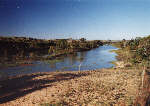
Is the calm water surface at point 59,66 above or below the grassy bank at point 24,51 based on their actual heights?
below

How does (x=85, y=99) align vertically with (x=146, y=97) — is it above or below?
below

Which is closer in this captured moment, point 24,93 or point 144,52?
point 24,93

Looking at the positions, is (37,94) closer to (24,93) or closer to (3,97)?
(24,93)

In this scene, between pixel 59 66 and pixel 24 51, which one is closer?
pixel 59 66

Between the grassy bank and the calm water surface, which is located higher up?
the grassy bank

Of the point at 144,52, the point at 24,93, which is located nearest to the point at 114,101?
the point at 24,93

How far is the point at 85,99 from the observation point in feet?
40.4

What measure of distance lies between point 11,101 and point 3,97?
1.53 m

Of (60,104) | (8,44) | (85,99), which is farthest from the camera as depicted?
(8,44)

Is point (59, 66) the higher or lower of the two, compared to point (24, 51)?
lower

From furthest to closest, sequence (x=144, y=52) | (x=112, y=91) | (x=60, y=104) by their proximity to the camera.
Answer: (x=144, y=52) → (x=112, y=91) → (x=60, y=104)

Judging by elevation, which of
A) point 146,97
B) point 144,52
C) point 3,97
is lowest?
point 3,97

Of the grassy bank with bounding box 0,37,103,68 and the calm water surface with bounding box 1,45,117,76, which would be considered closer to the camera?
the calm water surface with bounding box 1,45,117,76

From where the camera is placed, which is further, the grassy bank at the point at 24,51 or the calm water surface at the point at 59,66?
the grassy bank at the point at 24,51
